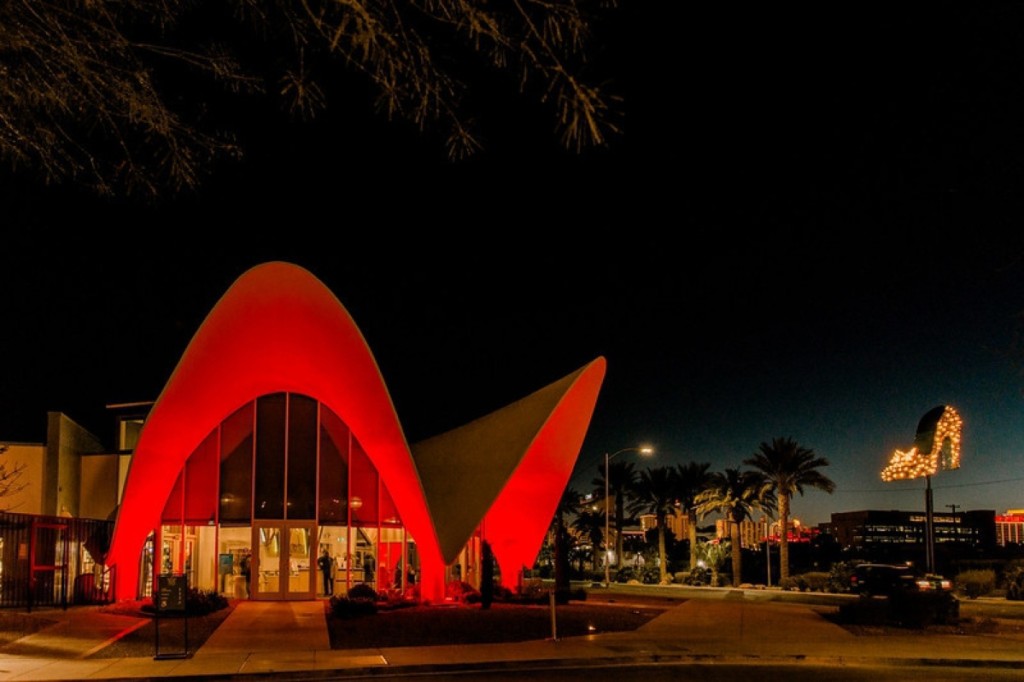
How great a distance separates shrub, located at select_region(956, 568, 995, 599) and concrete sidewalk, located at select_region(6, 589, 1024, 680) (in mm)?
15453

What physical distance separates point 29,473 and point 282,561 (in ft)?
31.6

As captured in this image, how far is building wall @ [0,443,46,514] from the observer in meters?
30.4

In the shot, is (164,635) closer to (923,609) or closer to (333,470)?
(333,470)

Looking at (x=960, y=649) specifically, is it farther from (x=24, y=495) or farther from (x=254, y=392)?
(x=24, y=495)

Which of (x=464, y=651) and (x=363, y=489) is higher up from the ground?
(x=363, y=489)

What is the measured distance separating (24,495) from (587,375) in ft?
59.0

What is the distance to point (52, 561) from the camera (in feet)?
82.1

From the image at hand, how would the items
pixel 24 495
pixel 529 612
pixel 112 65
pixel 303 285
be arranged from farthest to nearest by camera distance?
pixel 24 495
pixel 303 285
pixel 529 612
pixel 112 65

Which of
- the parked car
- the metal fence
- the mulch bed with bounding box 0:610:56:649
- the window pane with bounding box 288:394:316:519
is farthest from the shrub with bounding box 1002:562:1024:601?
the mulch bed with bounding box 0:610:56:649

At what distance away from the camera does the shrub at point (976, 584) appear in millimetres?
33688

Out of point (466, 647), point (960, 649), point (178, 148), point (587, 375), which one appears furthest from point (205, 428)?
point (178, 148)

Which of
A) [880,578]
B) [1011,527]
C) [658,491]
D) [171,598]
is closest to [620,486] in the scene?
[658,491]

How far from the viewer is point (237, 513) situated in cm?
2731

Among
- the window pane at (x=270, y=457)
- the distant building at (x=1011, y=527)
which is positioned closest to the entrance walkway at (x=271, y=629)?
the window pane at (x=270, y=457)
